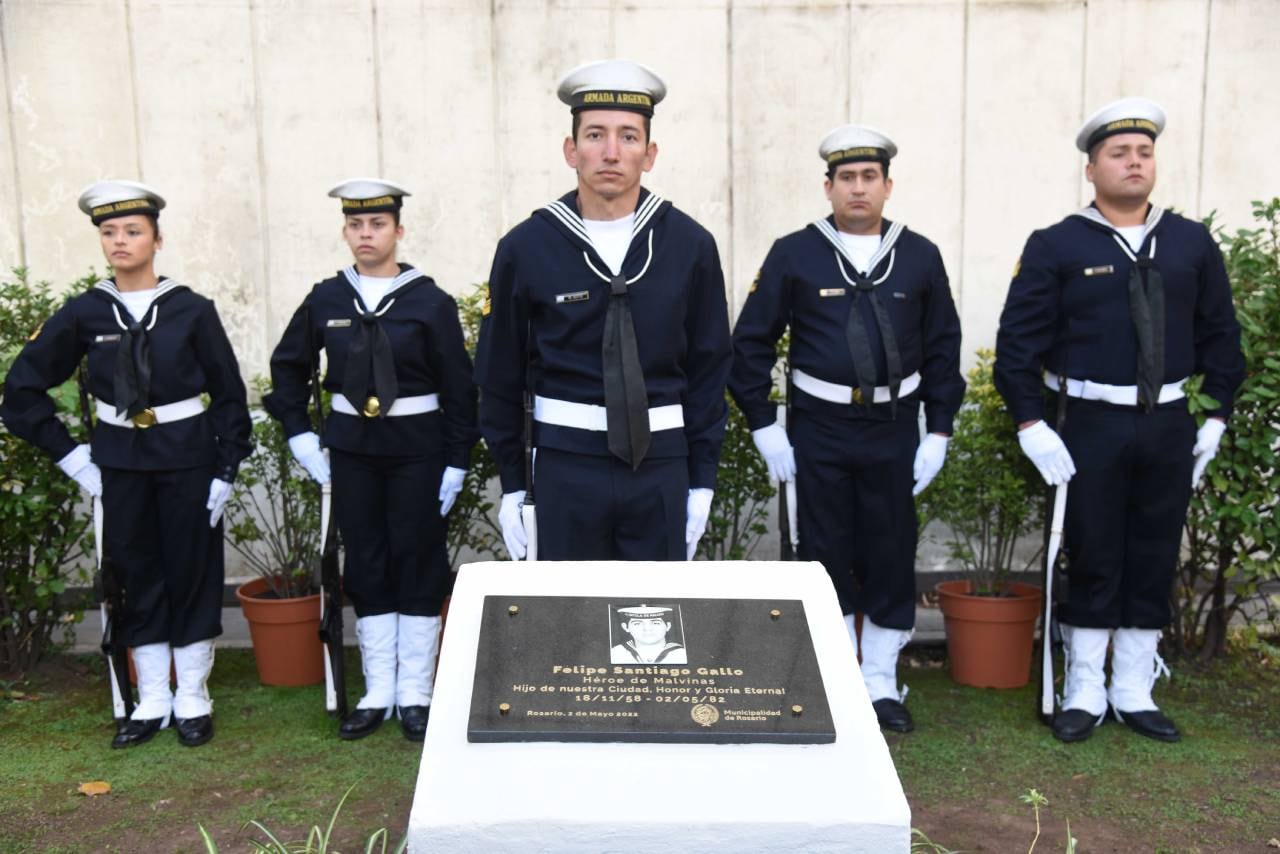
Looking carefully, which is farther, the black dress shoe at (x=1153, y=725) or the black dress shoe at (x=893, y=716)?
the black dress shoe at (x=893, y=716)

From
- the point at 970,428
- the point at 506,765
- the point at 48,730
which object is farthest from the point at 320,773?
the point at 970,428

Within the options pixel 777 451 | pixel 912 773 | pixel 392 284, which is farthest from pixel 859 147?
pixel 912 773

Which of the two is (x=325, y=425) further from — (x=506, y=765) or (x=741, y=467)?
(x=506, y=765)

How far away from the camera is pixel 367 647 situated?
4.60 m

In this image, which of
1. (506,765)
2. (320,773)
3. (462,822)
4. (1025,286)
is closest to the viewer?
(462,822)

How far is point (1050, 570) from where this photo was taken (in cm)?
448

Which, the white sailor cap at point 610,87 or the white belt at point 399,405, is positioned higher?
the white sailor cap at point 610,87

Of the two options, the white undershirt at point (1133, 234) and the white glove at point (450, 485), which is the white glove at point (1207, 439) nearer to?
the white undershirt at point (1133, 234)

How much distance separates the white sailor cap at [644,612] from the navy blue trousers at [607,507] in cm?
88

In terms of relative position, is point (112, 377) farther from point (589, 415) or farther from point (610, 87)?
point (610, 87)

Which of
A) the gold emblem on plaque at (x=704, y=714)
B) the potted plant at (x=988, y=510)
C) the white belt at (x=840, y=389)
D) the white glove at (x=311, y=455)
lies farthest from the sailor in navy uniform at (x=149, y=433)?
the potted plant at (x=988, y=510)

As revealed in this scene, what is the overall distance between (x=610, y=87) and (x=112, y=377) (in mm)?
2268

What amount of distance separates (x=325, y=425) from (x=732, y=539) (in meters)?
1.87

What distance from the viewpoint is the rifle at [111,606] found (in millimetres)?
4422
